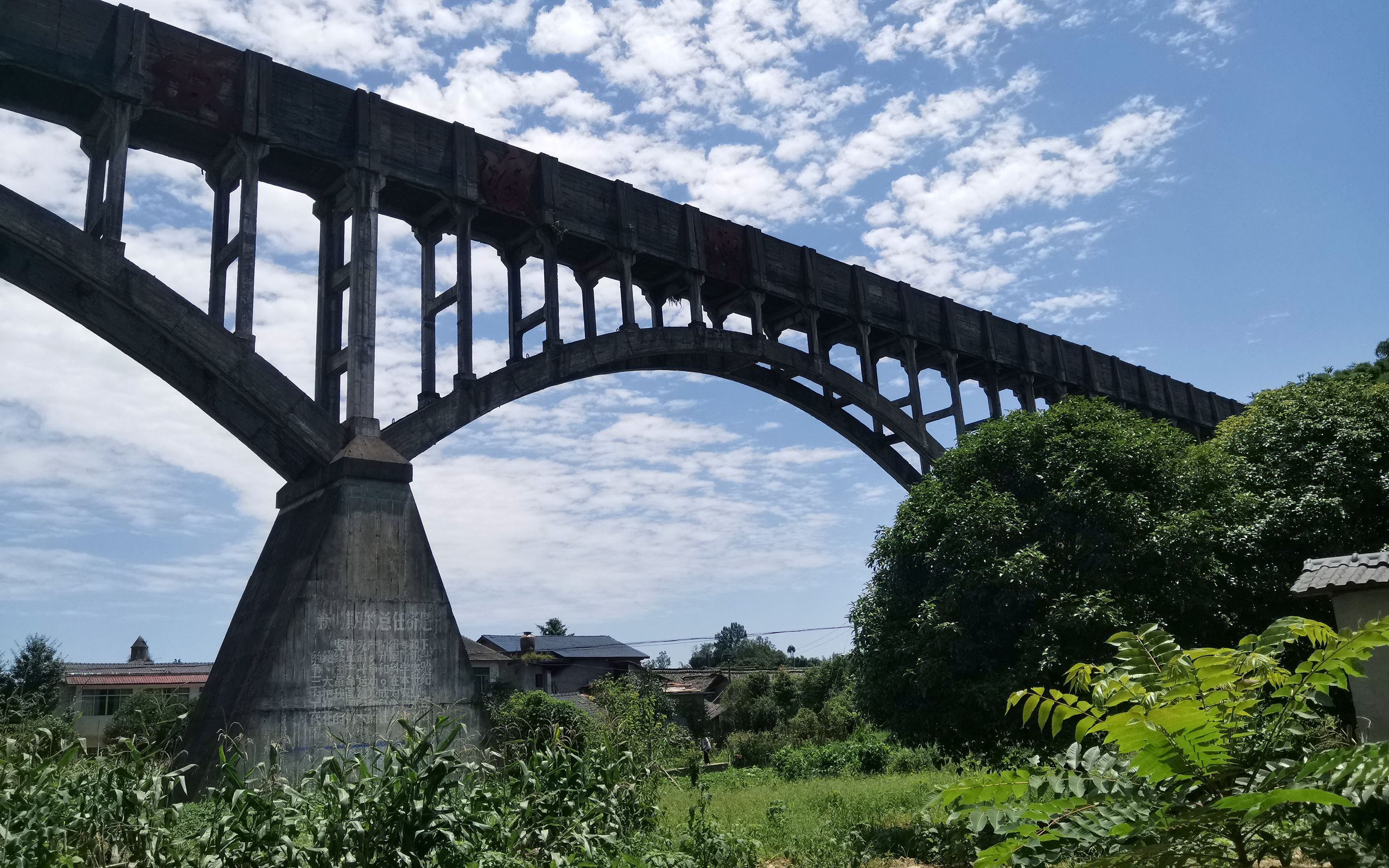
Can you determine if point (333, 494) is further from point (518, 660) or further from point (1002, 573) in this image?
point (518, 660)

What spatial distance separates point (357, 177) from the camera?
52.4 feet

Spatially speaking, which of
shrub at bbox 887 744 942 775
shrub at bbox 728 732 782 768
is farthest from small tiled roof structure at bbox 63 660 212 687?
shrub at bbox 887 744 942 775

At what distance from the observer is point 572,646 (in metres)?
61.0

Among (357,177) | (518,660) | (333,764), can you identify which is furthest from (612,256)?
(518,660)

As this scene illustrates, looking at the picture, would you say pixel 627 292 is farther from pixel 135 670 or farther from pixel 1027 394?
pixel 135 670

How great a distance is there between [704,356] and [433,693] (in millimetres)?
10849

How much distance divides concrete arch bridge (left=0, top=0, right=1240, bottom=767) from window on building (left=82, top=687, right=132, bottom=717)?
95.6ft

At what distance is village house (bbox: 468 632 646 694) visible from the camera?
51312 millimetres

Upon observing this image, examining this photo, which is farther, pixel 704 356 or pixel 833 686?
pixel 833 686

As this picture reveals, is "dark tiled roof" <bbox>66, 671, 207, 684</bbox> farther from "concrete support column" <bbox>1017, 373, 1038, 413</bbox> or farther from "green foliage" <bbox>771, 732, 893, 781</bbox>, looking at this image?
"concrete support column" <bbox>1017, 373, 1038, 413</bbox>

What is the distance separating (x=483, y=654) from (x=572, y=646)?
11.0 meters

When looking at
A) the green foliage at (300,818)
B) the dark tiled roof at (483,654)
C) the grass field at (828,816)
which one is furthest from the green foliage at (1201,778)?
the dark tiled roof at (483,654)

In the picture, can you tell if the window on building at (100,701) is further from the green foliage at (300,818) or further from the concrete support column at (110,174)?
the green foliage at (300,818)

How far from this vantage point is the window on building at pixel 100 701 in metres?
38.6
